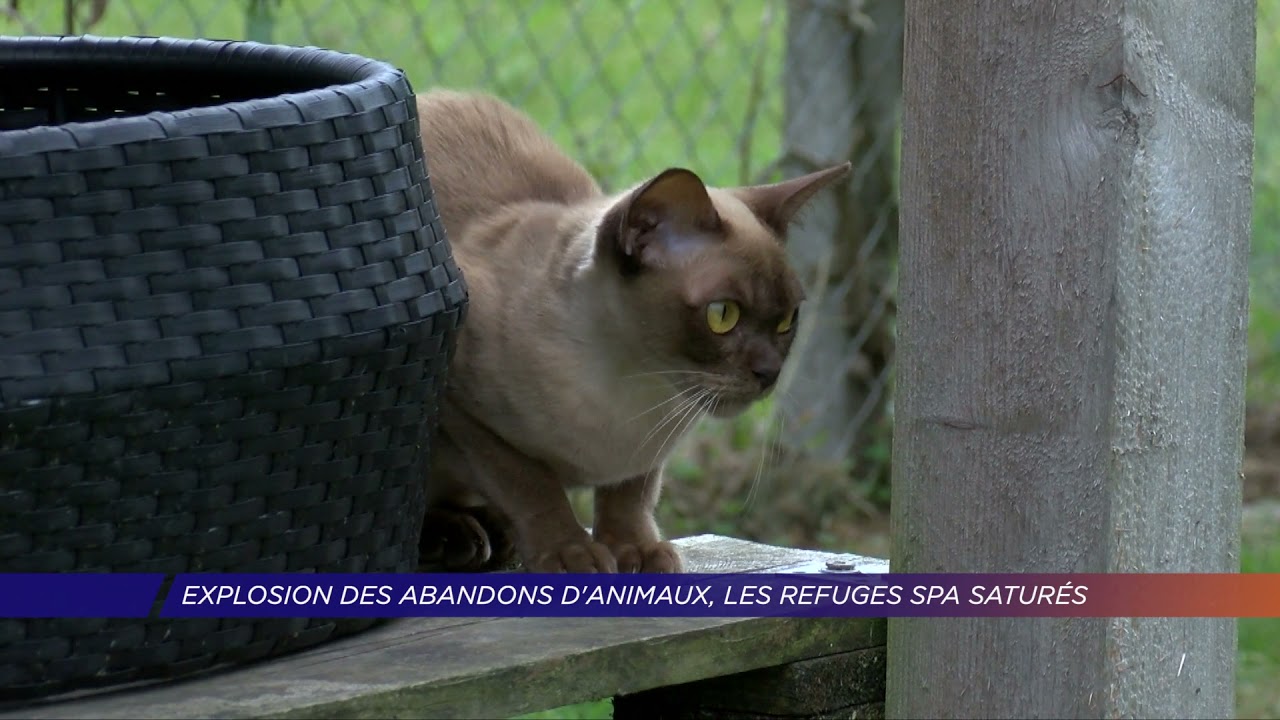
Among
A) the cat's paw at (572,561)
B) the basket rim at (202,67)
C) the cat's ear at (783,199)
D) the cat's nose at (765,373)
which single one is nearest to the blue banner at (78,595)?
the basket rim at (202,67)

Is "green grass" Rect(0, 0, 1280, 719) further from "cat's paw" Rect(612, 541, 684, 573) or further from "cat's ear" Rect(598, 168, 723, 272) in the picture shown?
"cat's ear" Rect(598, 168, 723, 272)

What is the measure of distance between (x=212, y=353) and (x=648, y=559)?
756 mm

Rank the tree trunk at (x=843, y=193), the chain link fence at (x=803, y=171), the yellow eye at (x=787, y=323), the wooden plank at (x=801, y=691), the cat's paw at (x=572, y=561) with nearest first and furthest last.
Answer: the wooden plank at (x=801, y=691) → the cat's paw at (x=572, y=561) → the yellow eye at (x=787, y=323) → the chain link fence at (x=803, y=171) → the tree trunk at (x=843, y=193)

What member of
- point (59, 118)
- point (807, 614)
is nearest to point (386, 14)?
point (59, 118)

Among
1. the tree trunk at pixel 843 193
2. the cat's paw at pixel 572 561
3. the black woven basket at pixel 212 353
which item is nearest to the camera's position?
the black woven basket at pixel 212 353

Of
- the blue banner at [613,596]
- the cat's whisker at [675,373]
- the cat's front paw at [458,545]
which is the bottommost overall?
the cat's front paw at [458,545]

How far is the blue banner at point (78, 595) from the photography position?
1.32m

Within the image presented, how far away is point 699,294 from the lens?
6.33ft

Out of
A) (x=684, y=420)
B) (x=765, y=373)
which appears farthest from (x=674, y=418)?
(x=765, y=373)

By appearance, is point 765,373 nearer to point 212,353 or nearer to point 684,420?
point 684,420

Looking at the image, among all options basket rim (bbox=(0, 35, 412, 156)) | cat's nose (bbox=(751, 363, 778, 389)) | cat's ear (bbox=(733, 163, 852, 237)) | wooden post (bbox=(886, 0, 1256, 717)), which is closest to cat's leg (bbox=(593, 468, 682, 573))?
cat's nose (bbox=(751, 363, 778, 389))

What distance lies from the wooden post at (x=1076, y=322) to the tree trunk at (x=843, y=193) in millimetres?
2316

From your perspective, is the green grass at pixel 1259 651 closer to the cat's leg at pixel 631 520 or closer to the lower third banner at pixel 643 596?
the lower third banner at pixel 643 596

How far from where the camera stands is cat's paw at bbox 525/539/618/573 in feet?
6.21
